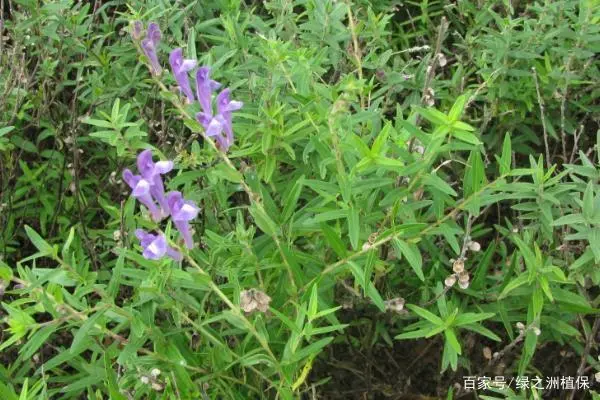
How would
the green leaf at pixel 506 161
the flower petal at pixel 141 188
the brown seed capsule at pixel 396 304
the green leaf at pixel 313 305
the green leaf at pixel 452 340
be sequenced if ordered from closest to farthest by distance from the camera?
the flower petal at pixel 141 188 → the green leaf at pixel 313 305 → the green leaf at pixel 452 340 → the green leaf at pixel 506 161 → the brown seed capsule at pixel 396 304

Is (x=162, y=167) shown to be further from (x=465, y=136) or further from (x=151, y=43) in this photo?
(x=465, y=136)

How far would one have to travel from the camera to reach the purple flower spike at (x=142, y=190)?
6.31 feet

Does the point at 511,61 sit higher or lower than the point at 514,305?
higher

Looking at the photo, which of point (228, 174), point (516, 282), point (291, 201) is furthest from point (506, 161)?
point (228, 174)

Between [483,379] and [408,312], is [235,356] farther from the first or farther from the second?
[483,379]

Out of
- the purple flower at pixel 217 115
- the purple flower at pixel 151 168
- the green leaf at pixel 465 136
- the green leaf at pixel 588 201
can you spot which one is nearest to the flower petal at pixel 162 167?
the purple flower at pixel 151 168

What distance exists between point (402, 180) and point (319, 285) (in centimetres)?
40

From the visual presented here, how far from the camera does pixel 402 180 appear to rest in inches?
93.4

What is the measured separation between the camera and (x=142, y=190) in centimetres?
192

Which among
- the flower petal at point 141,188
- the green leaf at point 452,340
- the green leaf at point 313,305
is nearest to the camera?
the flower petal at point 141,188

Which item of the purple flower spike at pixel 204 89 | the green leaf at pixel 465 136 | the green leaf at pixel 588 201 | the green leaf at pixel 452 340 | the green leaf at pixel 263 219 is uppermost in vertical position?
the purple flower spike at pixel 204 89

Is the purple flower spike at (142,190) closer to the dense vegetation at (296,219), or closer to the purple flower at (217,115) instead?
the dense vegetation at (296,219)

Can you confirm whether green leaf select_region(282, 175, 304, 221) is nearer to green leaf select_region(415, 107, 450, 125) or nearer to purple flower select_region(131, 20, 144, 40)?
green leaf select_region(415, 107, 450, 125)

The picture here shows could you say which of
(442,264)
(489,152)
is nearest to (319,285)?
(442,264)
